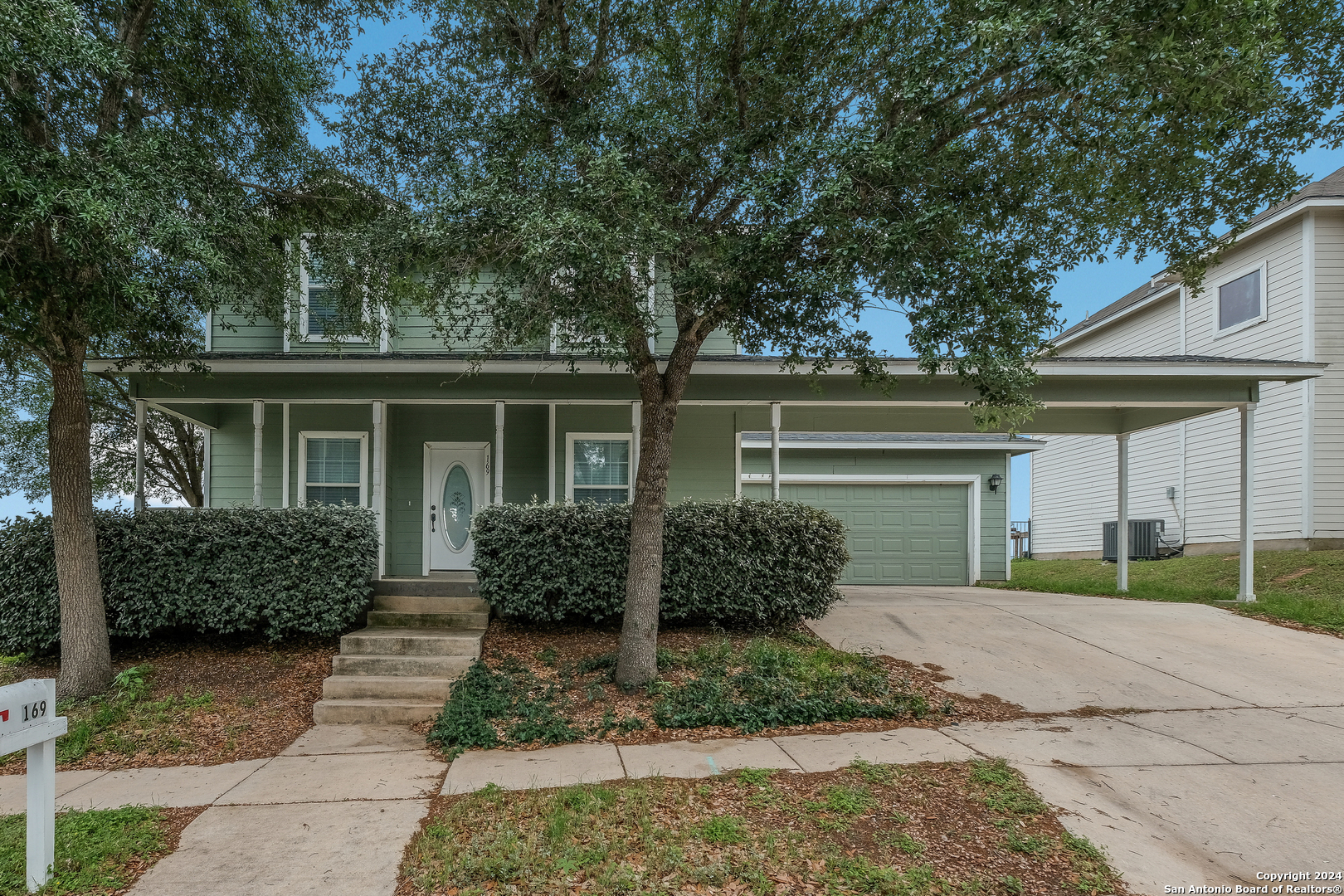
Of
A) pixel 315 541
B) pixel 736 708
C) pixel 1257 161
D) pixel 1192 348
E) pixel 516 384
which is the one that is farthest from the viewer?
pixel 1192 348

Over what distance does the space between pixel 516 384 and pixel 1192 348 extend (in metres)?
14.1

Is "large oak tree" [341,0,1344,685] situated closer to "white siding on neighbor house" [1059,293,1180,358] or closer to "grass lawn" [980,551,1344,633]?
"grass lawn" [980,551,1344,633]

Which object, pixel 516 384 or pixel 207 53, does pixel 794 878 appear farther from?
pixel 207 53

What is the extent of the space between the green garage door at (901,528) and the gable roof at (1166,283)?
4.22 metres

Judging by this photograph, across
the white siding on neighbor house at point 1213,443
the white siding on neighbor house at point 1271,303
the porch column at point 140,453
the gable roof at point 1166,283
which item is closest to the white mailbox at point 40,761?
the porch column at point 140,453

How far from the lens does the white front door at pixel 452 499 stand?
34.8ft

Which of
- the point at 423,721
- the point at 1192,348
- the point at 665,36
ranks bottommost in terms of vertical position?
the point at 423,721

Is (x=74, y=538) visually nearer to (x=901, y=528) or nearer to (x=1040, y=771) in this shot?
(x=1040, y=771)

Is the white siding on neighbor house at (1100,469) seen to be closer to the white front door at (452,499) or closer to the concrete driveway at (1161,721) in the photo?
the concrete driveway at (1161,721)

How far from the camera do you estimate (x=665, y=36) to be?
275 inches

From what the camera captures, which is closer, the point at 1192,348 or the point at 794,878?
the point at 794,878

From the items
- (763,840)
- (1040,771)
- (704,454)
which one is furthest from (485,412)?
(1040,771)

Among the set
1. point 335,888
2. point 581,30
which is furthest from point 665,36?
point 335,888

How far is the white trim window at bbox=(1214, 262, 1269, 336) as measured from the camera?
13750 millimetres
